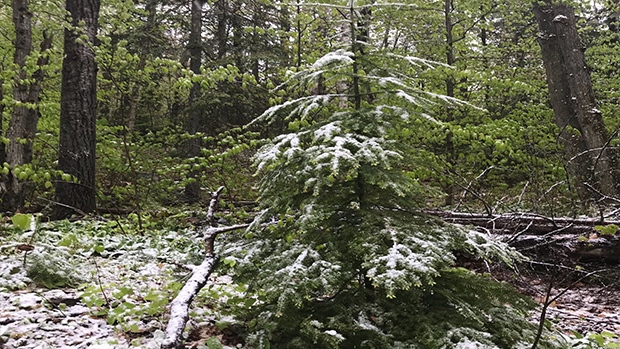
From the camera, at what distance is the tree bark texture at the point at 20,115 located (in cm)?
670

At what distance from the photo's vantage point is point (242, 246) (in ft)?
9.37

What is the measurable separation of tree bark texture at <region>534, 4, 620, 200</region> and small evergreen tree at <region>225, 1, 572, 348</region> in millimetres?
6453

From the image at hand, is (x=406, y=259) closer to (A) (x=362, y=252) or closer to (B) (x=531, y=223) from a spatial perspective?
(A) (x=362, y=252)

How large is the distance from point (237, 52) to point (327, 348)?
10.1 metres

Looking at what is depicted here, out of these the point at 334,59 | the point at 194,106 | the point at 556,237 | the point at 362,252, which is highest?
the point at 194,106

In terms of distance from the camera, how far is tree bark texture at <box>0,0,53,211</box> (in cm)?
670

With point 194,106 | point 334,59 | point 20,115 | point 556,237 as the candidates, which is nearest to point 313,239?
point 334,59

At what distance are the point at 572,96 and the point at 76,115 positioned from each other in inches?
375

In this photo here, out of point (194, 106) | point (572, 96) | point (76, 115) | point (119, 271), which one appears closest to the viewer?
point (119, 271)

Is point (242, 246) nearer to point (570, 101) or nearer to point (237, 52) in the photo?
point (570, 101)

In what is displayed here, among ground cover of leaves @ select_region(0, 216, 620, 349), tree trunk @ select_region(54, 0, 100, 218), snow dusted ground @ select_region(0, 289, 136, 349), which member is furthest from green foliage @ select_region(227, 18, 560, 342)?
tree trunk @ select_region(54, 0, 100, 218)

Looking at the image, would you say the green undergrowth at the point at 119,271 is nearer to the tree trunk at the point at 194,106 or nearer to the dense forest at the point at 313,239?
the dense forest at the point at 313,239

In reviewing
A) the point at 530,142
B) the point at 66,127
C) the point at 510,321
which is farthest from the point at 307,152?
the point at 530,142

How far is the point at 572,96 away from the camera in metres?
8.28
